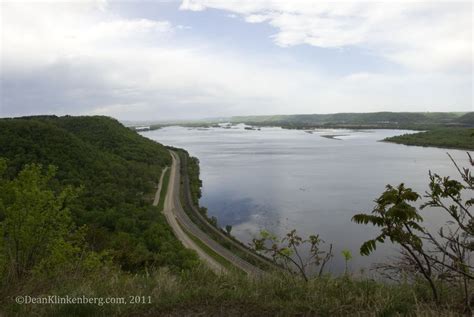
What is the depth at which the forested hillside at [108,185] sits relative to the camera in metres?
15.2

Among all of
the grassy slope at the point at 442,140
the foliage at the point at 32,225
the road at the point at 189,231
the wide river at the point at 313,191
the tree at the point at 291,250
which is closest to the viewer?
the tree at the point at 291,250

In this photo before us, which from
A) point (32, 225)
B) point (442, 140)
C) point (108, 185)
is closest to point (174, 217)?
point (108, 185)

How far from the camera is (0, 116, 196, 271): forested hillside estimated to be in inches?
599

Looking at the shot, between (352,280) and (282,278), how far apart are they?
0.80m

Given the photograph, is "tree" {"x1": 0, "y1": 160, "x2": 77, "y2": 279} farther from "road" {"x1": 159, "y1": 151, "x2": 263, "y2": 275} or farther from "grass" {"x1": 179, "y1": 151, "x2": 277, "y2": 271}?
"grass" {"x1": 179, "y1": 151, "x2": 277, "y2": 271}

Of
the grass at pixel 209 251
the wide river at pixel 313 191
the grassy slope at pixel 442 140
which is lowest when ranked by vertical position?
the grass at pixel 209 251

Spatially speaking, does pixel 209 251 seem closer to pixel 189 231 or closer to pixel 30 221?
pixel 189 231

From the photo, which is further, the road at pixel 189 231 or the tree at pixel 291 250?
the road at pixel 189 231

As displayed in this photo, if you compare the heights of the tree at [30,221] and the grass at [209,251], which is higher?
the tree at [30,221]

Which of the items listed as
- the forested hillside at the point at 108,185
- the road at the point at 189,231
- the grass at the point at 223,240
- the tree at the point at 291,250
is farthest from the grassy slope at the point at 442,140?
the tree at the point at 291,250

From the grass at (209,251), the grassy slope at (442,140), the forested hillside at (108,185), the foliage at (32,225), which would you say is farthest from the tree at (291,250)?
the grassy slope at (442,140)

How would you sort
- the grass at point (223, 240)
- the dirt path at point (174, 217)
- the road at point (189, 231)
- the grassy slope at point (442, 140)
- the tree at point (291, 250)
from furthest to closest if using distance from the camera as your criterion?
the grassy slope at point (442, 140) < the dirt path at point (174, 217) < the road at point (189, 231) < the grass at point (223, 240) < the tree at point (291, 250)

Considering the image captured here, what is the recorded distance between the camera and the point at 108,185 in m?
30.1

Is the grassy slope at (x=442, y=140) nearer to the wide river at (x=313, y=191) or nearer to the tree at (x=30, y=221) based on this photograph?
the wide river at (x=313, y=191)
